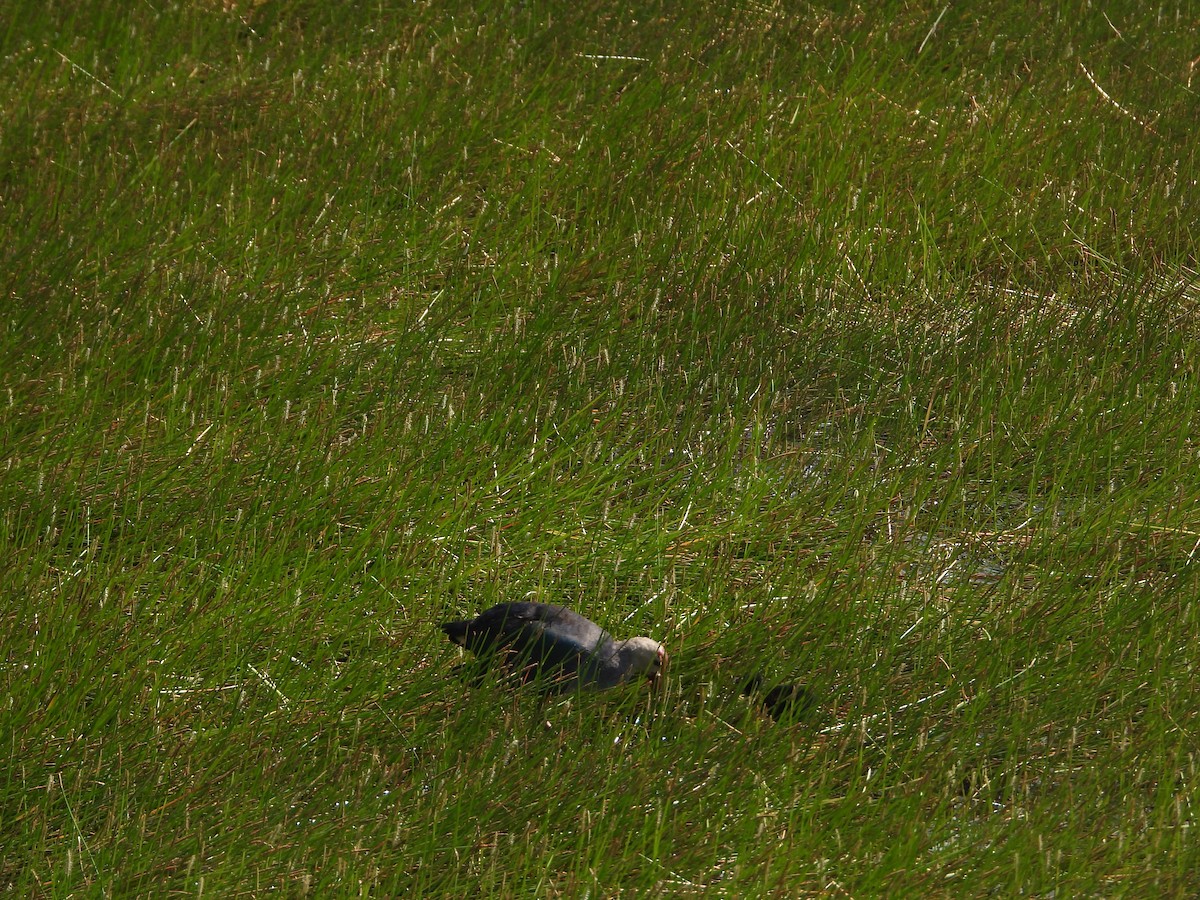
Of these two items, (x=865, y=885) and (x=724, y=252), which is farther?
(x=724, y=252)

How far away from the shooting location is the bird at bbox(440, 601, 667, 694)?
2439 millimetres

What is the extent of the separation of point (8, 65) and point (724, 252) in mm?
2986

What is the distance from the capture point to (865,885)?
2.04 meters

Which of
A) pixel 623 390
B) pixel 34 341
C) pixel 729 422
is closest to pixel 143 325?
pixel 34 341

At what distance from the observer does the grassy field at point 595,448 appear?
2166 mm

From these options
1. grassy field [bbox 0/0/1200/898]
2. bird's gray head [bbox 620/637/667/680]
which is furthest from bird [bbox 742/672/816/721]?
bird's gray head [bbox 620/637/667/680]

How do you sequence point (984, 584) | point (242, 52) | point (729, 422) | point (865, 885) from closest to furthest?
point (865, 885), point (984, 584), point (729, 422), point (242, 52)

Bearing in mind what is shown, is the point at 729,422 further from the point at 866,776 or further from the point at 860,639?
the point at 866,776

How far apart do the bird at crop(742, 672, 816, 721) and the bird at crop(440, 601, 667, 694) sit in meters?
0.18

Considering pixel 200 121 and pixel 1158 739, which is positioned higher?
pixel 1158 739

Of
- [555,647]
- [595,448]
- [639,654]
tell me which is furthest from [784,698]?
[595,448]

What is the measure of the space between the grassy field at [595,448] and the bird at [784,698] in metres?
0.04

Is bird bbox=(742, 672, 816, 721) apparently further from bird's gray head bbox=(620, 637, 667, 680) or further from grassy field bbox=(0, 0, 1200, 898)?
bird's gray head bbox=(620, 637, 667, 680)

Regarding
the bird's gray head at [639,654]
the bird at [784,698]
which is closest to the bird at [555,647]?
the bird's gray head at [639,654]
